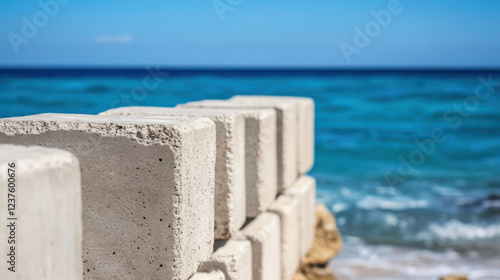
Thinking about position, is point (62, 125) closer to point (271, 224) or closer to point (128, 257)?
point (128, 257)

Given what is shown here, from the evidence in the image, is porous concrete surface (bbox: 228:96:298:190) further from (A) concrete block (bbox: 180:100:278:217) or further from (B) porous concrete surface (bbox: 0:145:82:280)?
(B) porous concrete surface (bbox: 0:145:82:280)

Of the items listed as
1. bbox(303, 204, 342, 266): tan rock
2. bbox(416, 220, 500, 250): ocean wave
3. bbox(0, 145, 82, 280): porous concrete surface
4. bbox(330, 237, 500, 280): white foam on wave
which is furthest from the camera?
bbox(416, 220, 500, 250): ocean wave

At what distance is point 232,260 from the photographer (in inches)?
106

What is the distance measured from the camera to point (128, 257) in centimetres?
207

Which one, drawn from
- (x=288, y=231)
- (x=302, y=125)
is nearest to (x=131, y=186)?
(x=288, y=231)

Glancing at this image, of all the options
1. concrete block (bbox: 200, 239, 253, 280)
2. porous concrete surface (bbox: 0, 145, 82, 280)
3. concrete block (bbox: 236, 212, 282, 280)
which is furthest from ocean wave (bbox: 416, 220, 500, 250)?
porous concrete surface (bbox: 0, 145, 82, 280)

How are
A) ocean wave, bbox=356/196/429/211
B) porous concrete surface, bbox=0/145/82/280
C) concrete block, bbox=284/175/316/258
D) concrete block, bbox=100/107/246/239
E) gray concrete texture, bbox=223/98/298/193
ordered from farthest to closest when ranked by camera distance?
ocean wave, bbox=356/196/429/211
concrete block, bbox=284/175/316/258
gray concrete texture, bbox=223/98/298/193
concrete block, bbox=100/107/246/239
porous concrete surface, bbox=0/145/82/280

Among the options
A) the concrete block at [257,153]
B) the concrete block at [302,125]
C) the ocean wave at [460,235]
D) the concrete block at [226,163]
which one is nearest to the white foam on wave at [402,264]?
the ocean wave at [460,235]

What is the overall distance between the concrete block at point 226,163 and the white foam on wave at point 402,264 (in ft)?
12.4

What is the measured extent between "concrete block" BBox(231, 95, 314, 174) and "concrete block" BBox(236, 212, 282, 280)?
853 mm

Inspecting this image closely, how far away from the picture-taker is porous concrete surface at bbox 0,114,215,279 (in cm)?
197

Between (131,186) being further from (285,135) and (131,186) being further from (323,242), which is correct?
(323,242)

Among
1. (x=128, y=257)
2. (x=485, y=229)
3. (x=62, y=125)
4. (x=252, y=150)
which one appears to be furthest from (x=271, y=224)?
(x=485, y=229)

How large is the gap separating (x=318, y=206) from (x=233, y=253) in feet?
9.60
